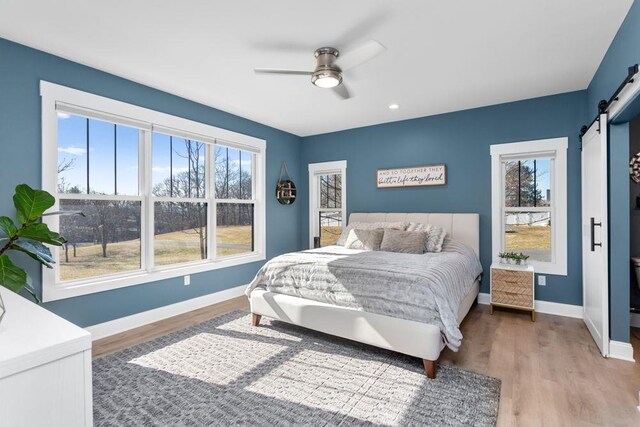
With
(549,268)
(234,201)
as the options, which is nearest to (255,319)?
(234,201)

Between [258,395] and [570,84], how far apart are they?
4.37 meters

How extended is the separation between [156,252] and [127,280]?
0.47 meters

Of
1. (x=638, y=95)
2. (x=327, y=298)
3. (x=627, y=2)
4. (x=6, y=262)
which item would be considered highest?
(x=627, y=2)

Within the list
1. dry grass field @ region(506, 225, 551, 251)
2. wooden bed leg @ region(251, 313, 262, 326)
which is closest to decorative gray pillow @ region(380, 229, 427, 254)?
dry grass field @ region(506, 225, 551, 251)

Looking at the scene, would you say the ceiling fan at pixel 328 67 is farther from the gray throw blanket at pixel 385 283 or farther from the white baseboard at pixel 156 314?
the white baseboard at pixel 156 314

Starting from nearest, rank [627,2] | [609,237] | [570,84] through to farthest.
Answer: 1. [627,2]
2. [609,237]
3. [570,84]

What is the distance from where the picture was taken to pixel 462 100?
4.10 m

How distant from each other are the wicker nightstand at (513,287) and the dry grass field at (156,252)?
11.3ft

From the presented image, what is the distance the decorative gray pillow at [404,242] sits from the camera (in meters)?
3.86

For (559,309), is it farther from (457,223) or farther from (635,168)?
(635,168)

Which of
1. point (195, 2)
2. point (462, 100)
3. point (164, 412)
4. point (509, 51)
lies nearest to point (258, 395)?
point (164, 412)

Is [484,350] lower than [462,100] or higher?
lower

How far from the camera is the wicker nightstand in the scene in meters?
3.68

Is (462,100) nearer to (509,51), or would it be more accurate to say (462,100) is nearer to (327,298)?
(509,51)
